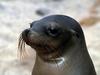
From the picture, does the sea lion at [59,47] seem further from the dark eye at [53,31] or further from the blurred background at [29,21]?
the blurred background at [29,21]

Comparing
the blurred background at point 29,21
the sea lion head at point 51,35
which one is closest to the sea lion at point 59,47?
the sea lion head at point 51,35

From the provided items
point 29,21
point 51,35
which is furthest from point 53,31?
point 29,21

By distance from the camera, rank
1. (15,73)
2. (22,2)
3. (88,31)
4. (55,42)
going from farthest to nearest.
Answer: (22,2) < (88,31) < (15,73) < (55,42)

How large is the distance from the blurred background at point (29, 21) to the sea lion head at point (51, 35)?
1.68 m

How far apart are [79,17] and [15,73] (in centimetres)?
264

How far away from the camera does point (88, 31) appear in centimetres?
605

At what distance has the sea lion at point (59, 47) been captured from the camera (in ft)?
9.00

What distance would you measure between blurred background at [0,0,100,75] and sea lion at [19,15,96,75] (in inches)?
64.3

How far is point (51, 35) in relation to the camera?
2750 millimetres

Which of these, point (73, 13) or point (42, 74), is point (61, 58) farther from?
point (73, 13)

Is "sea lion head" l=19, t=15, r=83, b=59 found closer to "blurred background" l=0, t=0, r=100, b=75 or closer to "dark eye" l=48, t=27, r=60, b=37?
"dark eye" l=48, t=27, r=60, b=37

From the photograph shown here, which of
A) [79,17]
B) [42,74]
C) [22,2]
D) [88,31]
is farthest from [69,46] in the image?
[22,2]

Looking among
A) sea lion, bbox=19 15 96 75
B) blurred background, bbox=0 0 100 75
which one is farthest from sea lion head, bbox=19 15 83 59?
blurred background, bbox=0 0 100 75

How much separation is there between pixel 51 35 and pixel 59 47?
0.35ft
